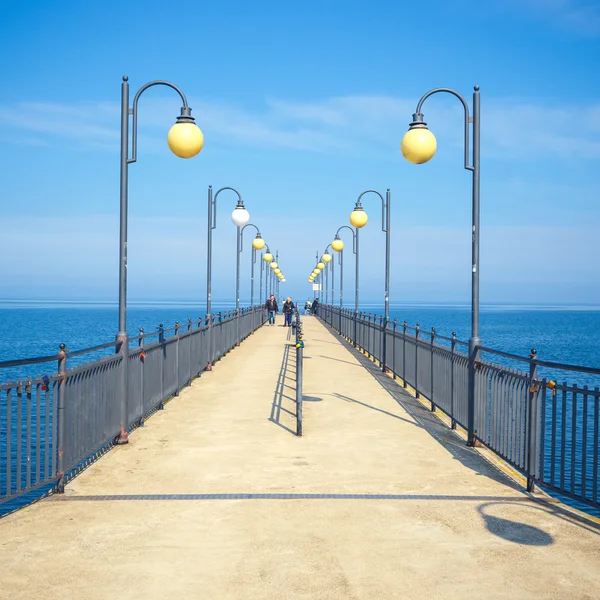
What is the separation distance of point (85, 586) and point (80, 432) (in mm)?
3065

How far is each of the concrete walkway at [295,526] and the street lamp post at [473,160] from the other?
38.1 inches

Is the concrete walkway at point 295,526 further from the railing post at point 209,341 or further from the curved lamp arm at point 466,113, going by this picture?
the railing post at point 209,341

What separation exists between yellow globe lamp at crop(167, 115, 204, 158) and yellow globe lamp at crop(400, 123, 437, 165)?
3.14m

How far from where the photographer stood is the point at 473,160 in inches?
405

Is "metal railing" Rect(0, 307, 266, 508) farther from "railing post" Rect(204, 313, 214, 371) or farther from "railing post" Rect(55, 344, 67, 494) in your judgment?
"railing post" Rect(204, 313, 214, 371)

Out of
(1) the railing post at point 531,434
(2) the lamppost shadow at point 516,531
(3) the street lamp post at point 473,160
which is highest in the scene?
(3) the street lamp post at point 473,160

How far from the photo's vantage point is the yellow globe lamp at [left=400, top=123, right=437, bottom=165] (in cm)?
1049

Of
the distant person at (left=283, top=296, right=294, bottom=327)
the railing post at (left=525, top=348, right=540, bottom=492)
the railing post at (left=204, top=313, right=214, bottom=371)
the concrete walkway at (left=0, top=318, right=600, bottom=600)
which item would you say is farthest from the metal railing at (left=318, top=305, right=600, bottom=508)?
the distant person at (left=283, top=296, right=294, bottom=327)

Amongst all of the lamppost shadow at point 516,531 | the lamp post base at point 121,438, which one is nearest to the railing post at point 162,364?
the lamp post base at point 121,438

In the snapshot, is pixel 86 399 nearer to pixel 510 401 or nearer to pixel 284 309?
pixel 510 401

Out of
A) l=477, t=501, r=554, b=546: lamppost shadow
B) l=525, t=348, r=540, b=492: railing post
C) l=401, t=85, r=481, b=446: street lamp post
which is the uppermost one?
l=401, t=85, r=481, b=446: street lamp post

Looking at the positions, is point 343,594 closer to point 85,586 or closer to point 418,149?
point 85,586

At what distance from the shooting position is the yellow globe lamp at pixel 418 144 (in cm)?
1049

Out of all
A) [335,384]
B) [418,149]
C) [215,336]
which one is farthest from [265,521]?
[215,336]
